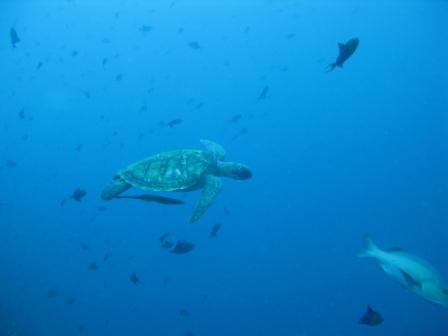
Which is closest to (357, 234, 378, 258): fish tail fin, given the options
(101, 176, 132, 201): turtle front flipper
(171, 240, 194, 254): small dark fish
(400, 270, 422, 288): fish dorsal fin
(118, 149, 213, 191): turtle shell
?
(400, 270, 422, 288): fish dorsal fin

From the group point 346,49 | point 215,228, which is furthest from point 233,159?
point 346,49

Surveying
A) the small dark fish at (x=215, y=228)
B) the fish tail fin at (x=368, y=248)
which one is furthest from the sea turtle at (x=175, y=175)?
the fish tail fin at (x=368, y=248)

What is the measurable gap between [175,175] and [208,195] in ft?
2.22

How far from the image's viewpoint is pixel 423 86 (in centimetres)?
3188

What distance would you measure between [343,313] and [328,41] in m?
25.3

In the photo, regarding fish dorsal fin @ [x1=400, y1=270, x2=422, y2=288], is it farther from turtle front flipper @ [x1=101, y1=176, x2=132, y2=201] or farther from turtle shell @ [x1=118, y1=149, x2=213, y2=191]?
turtle front flipper @ [x1=101, y1=176, x2=132, y2=201]

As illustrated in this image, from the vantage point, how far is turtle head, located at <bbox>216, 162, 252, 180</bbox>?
21.5ft

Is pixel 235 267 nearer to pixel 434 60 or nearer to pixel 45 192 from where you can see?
pixel 45 192

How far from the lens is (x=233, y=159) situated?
29.3 meters

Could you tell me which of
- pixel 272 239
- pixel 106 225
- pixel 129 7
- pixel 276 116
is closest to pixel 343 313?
Answer: pixel 272 239

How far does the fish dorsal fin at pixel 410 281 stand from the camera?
4496 mm

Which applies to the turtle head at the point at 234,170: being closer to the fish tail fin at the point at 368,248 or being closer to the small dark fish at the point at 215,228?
the small dark fish at the point at 215,228

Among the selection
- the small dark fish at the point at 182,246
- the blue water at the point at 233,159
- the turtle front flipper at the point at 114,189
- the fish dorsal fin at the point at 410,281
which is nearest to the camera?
the fish dorsal fin at the point at 410,281

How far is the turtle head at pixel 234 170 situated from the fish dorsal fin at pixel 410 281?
3019mm
